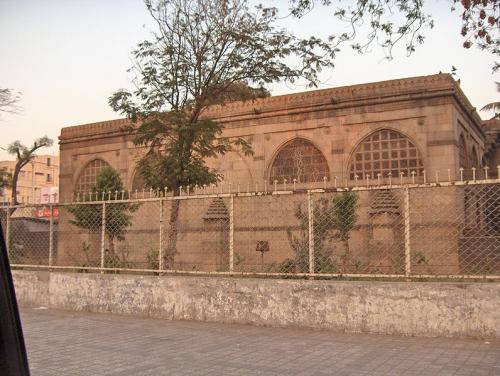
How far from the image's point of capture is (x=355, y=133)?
1727 centimetres

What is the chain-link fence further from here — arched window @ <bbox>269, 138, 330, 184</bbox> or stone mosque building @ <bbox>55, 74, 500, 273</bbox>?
arched window @ <bbox>269, 138, 330, 184</bbox>

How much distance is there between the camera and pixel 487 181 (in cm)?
649

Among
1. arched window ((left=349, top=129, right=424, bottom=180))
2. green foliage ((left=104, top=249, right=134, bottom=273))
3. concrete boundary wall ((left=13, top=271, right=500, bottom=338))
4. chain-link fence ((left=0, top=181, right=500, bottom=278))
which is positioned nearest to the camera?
concrete boundary wall ((left=13, top=271, right=500, bottom=338))

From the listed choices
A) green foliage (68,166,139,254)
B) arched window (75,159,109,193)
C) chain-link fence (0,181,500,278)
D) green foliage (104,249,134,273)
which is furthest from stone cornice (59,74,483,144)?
green foliage (104,249,134,273)

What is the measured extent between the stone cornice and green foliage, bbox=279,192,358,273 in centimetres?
784

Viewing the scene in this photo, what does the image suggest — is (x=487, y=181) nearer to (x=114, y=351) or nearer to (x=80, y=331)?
(x=114, y=351)

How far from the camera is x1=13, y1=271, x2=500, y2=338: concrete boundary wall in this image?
260 inches

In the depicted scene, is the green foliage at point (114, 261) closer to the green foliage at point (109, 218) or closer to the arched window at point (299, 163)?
the green foliage at point (109, 218)

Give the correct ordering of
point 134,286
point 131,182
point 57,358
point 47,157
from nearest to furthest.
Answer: point 57,358
point 134,286
point 131,182
point 47,157

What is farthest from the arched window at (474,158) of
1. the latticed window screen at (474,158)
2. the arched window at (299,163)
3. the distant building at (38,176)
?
the distant building at (38,176)

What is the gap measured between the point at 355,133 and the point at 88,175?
1179 centimetres

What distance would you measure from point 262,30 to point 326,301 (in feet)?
19.2

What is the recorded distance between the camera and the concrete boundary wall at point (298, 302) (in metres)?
6.60

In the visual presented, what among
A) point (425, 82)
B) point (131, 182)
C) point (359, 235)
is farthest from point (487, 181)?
point (131, 182)
